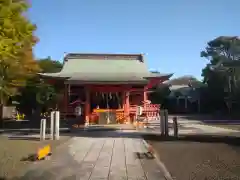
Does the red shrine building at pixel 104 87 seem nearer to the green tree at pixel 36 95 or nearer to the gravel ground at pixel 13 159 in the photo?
the green tree at pixel 36 95

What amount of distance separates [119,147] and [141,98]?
602 inches

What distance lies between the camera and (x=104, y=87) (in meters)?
24.6

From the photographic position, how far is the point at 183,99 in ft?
181

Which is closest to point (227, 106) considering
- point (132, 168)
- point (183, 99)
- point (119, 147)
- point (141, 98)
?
point (183, 99)

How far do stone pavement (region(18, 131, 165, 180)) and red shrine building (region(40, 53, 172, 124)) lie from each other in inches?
491

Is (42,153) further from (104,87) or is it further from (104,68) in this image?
(104,68)

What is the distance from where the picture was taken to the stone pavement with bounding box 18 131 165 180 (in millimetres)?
6656

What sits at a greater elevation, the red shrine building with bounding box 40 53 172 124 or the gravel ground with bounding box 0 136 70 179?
the red shrine building with bounding box 40 53 172 124

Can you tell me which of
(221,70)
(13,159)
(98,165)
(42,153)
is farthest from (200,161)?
(221,70)

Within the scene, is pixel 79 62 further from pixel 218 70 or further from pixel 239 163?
pixel 218 70

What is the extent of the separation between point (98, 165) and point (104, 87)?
17020 millimetres

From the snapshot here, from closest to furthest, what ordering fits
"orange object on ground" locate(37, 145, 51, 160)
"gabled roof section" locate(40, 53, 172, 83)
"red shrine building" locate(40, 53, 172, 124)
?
1. "orange object on ground" locate(37, 145, 51, 160)
2. "red shrine building" locate(40, 53, 172, 124)
3. "gabled roof section" locate(40, 53, 172, 83)

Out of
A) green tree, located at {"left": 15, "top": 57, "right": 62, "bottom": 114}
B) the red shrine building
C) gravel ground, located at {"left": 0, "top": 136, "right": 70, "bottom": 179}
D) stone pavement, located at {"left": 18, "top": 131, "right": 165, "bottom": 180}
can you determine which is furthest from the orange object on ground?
green tree, located at {"left": 15, "top": 57, "right": 62, "bottom": 114}

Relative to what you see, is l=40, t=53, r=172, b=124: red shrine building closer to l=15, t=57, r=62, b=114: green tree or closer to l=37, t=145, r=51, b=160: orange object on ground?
l=15, t=57, r=62, b=114: green tree
